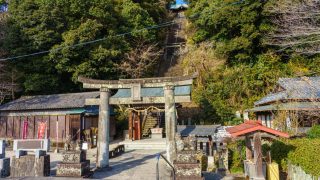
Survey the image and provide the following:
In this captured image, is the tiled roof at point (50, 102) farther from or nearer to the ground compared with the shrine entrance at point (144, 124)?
farther from the ground

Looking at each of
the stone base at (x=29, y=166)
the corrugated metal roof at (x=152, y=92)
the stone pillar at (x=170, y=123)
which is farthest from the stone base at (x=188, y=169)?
the stone base at (x=29, y=166)

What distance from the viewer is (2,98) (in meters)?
25.5

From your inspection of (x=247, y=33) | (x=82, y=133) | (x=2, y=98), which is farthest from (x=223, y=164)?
(x=2, y=98)

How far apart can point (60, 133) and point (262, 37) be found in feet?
67.2

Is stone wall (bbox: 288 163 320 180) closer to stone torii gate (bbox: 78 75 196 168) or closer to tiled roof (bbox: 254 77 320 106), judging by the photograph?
stone torii gate (bbox: 78 75 196 168)

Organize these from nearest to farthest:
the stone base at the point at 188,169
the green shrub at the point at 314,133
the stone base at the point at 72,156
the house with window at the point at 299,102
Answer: the stone base at the point at 188,169 < the stone base at the point at 72,156 < the green shrub at the point at 314,133 < the house with window at the point at 299,102

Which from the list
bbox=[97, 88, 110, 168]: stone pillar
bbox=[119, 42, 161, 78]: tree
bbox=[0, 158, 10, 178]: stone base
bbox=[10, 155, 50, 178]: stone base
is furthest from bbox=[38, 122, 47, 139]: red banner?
bbox=[119, 42, 161, 78]: tree

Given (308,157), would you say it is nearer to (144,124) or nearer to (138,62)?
(144,124)

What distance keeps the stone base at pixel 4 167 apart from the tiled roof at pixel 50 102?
9.07 meters

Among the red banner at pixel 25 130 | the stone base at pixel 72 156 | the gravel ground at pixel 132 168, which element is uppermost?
the red banner at pixel 25 130

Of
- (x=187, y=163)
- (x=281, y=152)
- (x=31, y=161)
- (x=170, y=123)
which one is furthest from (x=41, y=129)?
(x=281, y=152)

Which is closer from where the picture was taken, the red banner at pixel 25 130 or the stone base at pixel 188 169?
the stone base at pixel 188 169

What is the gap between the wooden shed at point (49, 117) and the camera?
71.7ft

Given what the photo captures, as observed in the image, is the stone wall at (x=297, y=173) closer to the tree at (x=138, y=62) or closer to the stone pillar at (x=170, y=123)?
the stone pillar at (x=170, y=123)
